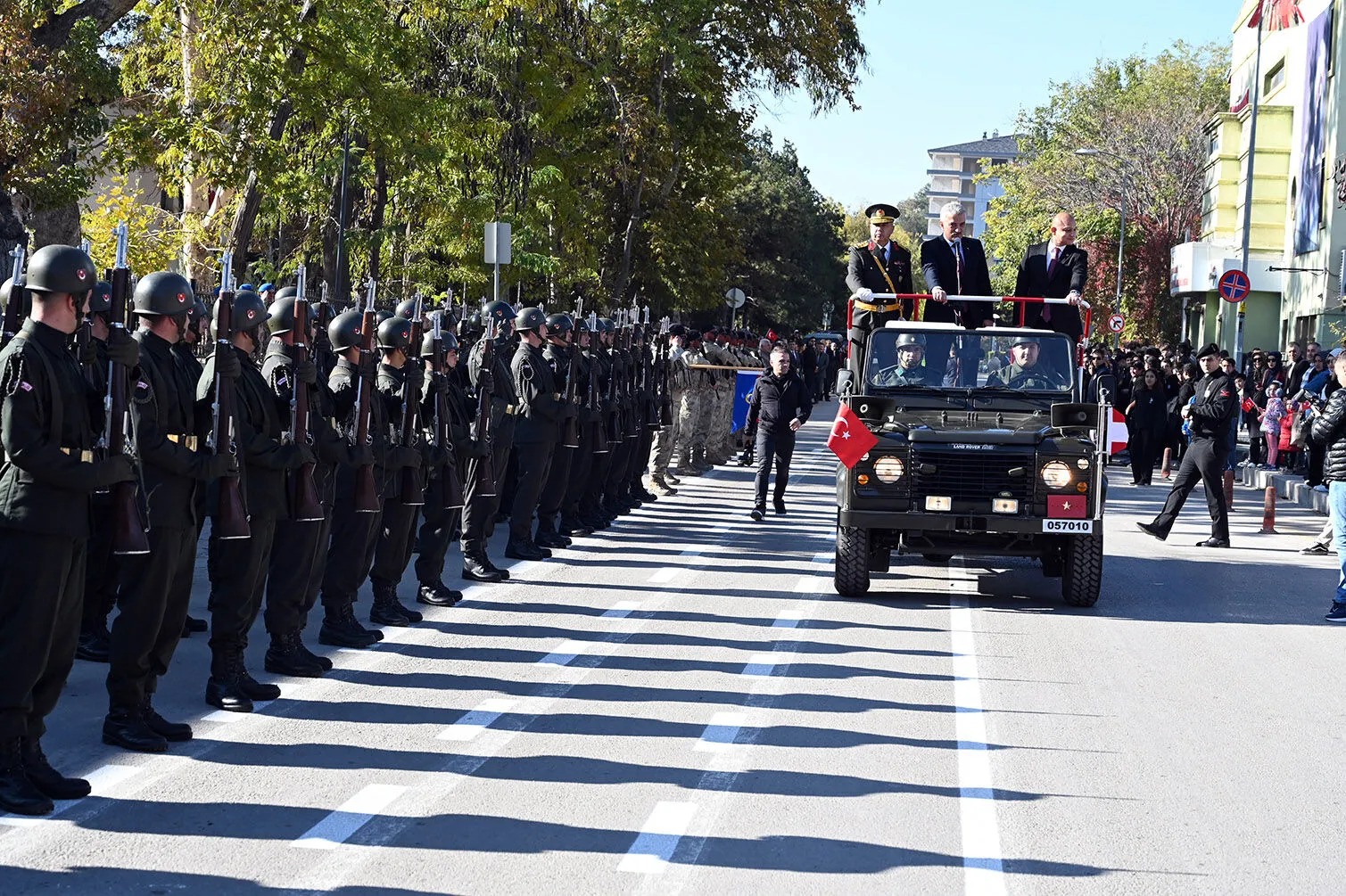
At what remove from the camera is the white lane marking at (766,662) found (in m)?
10.1

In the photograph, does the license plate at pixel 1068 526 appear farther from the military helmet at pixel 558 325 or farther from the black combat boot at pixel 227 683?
the black combat boot at pixel 227 683

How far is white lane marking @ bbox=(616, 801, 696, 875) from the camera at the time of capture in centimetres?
615

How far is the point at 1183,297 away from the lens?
67.9 metres

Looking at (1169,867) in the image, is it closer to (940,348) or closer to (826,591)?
(826,591)

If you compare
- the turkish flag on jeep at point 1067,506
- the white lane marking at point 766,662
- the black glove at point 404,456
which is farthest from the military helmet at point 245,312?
the turkish flag on jeep at point 1067,506

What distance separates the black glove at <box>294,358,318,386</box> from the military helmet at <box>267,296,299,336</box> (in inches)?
8.8

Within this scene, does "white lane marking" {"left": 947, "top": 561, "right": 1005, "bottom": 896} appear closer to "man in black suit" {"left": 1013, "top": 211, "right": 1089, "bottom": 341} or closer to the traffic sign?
"man in black suit" {"left": 1013, "top": 211, "right": 1089, "bottom": 341}

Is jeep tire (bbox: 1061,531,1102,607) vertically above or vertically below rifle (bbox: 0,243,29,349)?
below

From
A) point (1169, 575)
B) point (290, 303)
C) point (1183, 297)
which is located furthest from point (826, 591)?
point (1183, 297)

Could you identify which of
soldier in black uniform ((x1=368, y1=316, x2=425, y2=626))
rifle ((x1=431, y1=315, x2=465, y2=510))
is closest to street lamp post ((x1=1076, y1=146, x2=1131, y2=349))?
rifle ((x1=431, y1=315, x2=465, y2=510))

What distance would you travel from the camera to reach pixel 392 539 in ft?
36.2

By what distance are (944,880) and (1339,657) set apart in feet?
21.0

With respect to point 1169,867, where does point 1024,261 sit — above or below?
above

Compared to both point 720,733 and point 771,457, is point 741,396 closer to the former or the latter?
point 771,457
